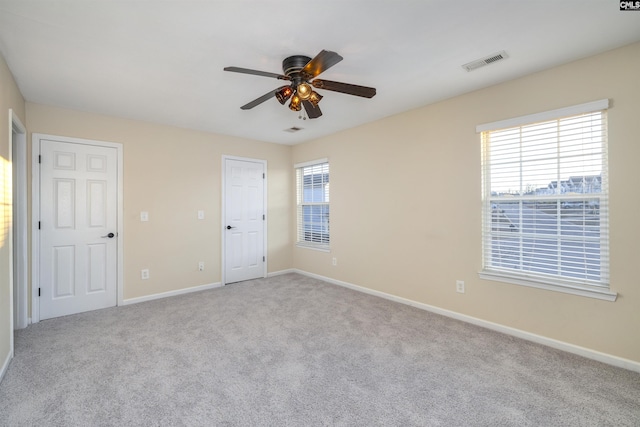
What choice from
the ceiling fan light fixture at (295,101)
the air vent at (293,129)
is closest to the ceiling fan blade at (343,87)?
the ceiling fan light fixture at (295,101)

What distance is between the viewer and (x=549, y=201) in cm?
257

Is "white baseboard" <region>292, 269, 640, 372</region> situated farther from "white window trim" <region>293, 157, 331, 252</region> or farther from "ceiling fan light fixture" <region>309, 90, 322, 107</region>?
"ceiling fan light fixture" <region>309, 90, 322, 107</region>

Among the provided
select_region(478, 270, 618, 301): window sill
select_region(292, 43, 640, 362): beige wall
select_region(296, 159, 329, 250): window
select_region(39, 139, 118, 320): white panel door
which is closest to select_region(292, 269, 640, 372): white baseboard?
select_region(292, 43, 640, 362): beige wall

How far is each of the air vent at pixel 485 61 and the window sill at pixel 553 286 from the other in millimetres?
1953

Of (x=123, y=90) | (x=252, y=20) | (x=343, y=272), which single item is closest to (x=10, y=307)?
(x=123, y=90)

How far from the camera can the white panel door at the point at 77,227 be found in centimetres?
329

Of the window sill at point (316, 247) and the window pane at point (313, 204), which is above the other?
the window pane at point (313, 204)

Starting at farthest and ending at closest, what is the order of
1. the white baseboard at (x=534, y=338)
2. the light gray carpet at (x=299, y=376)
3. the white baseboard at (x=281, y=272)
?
the white baseboard at (x=281, y=272) → the white baseboard at (x=534, y=338) → the light gray carpet at (x=299, y=376)

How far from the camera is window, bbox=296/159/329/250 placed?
194 inches

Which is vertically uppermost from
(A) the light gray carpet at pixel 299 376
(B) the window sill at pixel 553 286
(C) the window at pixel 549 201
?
(C) the window at pixel 549 201

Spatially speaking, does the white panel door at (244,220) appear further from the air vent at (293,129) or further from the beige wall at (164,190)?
the air vent at (293,129)

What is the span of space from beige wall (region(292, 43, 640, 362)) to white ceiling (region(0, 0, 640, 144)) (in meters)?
0.24

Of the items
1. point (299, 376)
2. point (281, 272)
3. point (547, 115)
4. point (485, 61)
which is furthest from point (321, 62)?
point (281, 272)

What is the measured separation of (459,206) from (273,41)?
8.01ft
